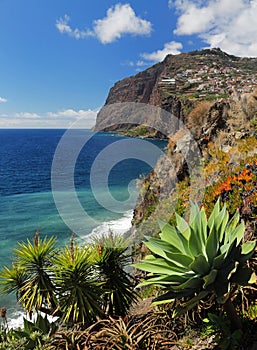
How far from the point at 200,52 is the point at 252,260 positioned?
163861 mm

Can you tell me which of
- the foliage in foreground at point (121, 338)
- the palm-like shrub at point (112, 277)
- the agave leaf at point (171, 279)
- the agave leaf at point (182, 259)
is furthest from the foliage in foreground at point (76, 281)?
the agave leaf at point (182, 259)

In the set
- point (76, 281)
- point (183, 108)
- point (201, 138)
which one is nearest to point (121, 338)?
point (76, 281)

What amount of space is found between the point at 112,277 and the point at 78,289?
23.8 inches

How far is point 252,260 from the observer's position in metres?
2.95

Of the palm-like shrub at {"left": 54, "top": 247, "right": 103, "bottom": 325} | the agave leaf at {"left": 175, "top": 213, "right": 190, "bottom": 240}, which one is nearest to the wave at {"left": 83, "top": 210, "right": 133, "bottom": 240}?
the palm-like shrub at {"left": 54, "top": 247, "right": 103, "bottom": 325}

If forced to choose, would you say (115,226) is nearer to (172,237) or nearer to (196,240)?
(172,237)

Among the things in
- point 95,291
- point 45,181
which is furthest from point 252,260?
point 45,181

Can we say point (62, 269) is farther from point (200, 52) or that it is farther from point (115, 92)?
point (115, 92)

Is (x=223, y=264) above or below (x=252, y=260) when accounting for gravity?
above

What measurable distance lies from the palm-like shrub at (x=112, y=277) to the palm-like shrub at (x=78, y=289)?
6.4 inches

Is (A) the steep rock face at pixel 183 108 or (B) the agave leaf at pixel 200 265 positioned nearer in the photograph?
(B) the agave leaf at pixel 200 265

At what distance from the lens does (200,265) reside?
2.18 metres

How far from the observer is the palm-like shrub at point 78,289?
351 centimetres

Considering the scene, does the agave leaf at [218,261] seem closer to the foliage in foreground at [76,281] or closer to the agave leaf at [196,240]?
the agave leaf at [196,240]
